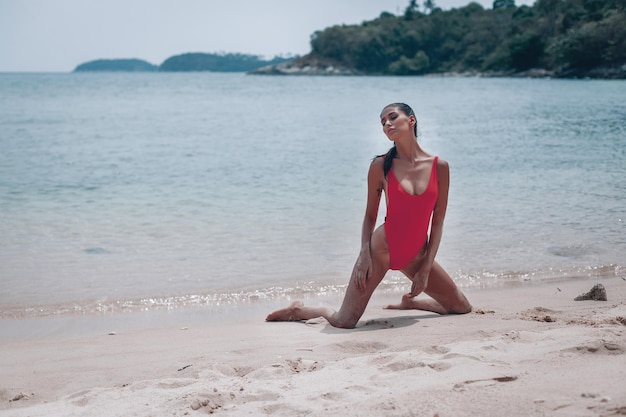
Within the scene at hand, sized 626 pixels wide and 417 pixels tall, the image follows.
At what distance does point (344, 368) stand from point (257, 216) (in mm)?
6779

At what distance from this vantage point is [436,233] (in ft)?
17.3

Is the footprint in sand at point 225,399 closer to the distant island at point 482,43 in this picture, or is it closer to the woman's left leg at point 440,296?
the woman's left leg at point 440,296

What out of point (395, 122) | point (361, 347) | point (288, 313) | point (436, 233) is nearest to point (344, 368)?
point (361, 347)

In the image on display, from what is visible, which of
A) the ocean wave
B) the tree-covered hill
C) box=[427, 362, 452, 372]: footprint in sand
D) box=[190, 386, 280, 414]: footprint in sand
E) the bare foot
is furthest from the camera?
the tree-covered hill

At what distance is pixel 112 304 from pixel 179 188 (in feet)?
23.6

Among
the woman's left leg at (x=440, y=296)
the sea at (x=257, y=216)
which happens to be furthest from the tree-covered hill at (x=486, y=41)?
the woman's left leg at (x=440, y=296)

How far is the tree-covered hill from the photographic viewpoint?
250ft

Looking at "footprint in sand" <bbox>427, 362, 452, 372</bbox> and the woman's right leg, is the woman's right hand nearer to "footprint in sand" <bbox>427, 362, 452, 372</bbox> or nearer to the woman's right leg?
the woman's right leg

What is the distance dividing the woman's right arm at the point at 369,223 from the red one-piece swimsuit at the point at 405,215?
3.9 inches

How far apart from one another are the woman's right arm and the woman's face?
0.75 feet

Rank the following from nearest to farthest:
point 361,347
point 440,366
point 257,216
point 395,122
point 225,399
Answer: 1. point 225,399
2. point 440,366
3. point 361,347
4. point 395,122
5. point 257,216

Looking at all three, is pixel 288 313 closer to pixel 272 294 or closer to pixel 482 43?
pixel 272 294

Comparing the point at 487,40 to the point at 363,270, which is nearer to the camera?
Result: the point at 363,270

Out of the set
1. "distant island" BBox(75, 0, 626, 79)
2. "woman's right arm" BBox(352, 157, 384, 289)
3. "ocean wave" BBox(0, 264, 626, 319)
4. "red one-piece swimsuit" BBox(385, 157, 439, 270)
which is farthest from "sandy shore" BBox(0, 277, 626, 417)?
"distant island" BBox(75, 0, 626, 79)
